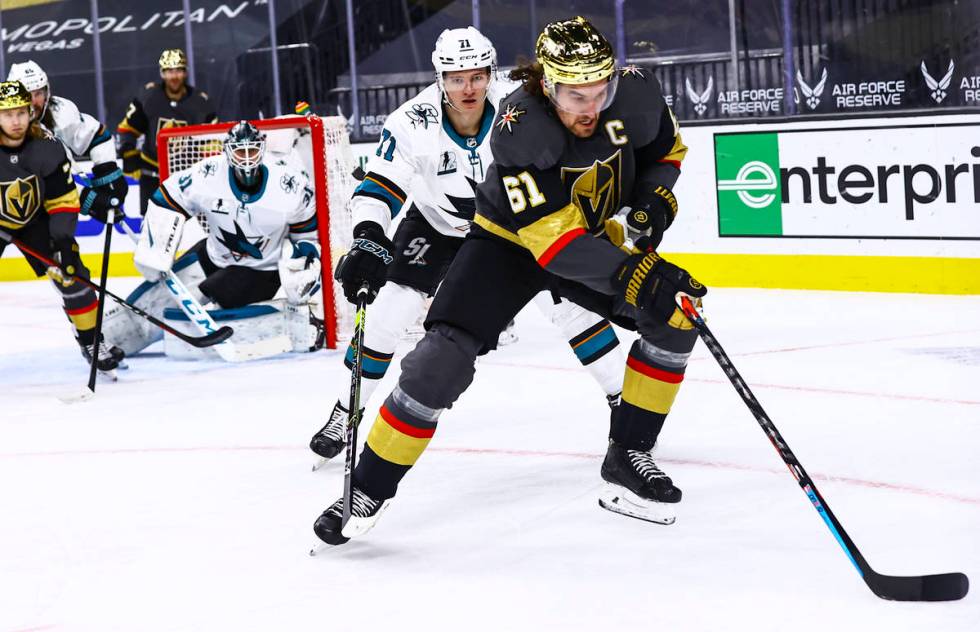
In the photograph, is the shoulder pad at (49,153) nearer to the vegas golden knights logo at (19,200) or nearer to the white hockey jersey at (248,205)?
the vegas golden knights logo at (19,200)

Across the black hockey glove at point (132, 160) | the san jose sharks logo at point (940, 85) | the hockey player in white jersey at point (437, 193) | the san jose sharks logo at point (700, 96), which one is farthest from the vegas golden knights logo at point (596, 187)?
the black hockey glove at point (132, 160)

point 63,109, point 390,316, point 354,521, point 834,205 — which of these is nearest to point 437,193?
point 390,316

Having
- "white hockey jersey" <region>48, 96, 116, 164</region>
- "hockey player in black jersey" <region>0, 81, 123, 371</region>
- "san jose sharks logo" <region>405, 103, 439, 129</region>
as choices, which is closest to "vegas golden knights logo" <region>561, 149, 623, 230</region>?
"san jose sharks logo" <region>405, 103, 439, 129</region>

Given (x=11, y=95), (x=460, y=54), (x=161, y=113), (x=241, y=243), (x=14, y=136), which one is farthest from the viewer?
(x=161, y=113)

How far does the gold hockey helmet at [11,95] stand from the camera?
4.80 metres

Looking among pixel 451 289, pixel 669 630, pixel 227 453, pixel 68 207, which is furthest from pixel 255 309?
pixel 669 630

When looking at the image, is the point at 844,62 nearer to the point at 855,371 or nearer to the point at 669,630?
the point at 855,371

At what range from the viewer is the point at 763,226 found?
636 centimetres

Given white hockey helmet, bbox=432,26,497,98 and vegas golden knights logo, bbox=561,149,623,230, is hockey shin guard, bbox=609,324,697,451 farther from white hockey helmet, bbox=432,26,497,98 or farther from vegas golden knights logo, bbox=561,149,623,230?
white hockey helmet, bbox=432,26,497,98

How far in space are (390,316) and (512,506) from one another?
2.29 feet

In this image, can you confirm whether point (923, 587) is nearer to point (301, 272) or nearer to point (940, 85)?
point (301, 272)

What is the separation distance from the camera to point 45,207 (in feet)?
16.6

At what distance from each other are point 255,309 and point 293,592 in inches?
121

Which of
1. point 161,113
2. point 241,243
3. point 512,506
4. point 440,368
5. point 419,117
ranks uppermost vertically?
point 161,113
